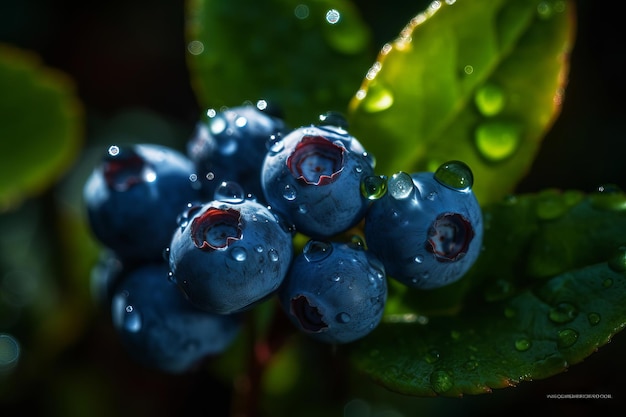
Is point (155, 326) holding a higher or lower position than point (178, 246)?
lower

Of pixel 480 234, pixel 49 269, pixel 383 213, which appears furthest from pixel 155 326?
pixel 49 269

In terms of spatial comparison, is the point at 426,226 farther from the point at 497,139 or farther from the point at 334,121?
the point at 497,139

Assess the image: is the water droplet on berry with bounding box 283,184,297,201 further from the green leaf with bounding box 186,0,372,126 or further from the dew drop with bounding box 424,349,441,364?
the green leaf with bounding box 186,0,372,126

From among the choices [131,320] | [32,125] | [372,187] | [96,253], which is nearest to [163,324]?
[131,320]

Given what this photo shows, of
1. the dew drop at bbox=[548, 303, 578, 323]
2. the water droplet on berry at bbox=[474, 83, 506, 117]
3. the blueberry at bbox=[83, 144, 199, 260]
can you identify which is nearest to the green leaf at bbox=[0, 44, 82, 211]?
the blueberry at bbox=[83, 144, 199, 260]

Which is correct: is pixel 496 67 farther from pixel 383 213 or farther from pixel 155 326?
pixel 155 326

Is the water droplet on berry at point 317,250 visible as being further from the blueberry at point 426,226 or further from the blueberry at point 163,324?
the blueberry at point 163,324
